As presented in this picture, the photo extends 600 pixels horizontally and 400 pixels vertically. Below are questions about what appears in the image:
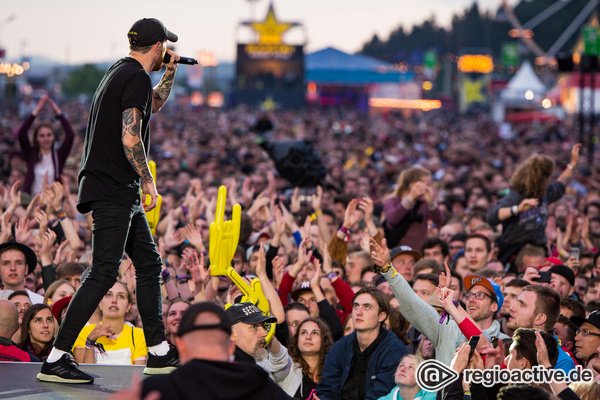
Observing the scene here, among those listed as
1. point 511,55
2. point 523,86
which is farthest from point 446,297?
point 511,55

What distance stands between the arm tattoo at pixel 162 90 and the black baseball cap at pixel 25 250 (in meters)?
3.22

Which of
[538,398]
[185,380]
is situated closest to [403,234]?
[538,398]

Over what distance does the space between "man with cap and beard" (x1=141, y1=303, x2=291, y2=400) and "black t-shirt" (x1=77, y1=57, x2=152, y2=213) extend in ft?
7.58

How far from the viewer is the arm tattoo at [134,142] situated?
20.9 ft

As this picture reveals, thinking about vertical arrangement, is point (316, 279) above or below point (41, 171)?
below

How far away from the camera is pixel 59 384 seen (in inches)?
250

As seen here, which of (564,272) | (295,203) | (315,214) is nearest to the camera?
(564,272)

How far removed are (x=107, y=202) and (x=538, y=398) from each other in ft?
8.79

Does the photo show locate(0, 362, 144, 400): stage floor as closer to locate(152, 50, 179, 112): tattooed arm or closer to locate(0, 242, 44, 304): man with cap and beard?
locate(152, 50, 179, 112): tattooed arm

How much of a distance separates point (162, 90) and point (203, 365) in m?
3.11

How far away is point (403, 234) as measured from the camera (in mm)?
12266

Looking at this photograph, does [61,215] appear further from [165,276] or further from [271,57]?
[271,57]

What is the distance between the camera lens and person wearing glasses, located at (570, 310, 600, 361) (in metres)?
7.93

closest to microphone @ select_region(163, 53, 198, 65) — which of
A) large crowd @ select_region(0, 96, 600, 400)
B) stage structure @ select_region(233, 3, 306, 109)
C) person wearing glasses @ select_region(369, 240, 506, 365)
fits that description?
large crowd @ select_region(0, 96, 600, 400)
